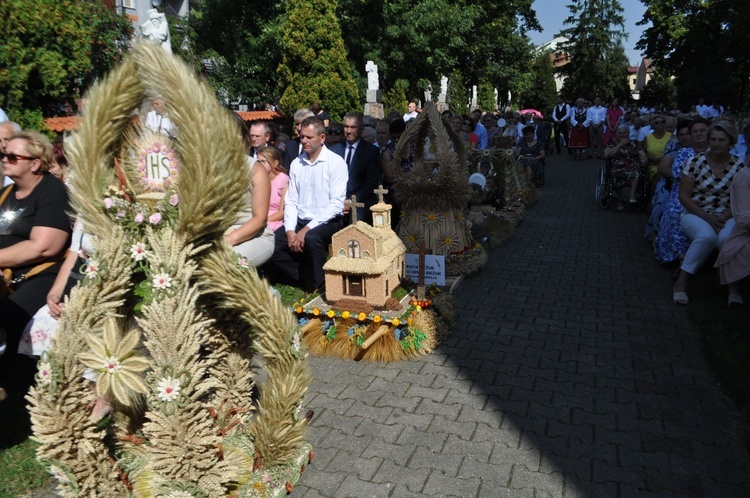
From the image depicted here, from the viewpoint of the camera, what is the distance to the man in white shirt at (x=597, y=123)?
20.5 meters

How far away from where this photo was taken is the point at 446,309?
204 inches

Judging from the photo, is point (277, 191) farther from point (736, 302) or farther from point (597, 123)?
point (597, 123)

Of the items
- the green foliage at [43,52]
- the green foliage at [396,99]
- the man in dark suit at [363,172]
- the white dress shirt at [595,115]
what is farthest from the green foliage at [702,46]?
the green foliage at [43,52]

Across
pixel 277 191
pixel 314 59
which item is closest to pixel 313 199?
pixel 277 191

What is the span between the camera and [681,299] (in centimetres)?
591

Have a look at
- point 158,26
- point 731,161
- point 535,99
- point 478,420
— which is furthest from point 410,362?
point 535,99

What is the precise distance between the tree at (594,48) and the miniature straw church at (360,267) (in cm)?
5513

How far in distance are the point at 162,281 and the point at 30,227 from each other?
7.29 ft

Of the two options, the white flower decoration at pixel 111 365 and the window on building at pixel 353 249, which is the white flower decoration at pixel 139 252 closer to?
the white flower decoration at pixel 111 365

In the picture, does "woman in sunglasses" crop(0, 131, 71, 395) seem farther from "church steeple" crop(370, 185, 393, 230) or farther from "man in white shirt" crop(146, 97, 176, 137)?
"church steeple" crop(370, 185, 393, 230)

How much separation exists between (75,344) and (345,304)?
100 inches

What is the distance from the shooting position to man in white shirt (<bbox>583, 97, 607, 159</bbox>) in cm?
2045

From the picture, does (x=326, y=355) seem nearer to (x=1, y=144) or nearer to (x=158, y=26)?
(x=1, y=144)

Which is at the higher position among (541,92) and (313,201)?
(541,92)
